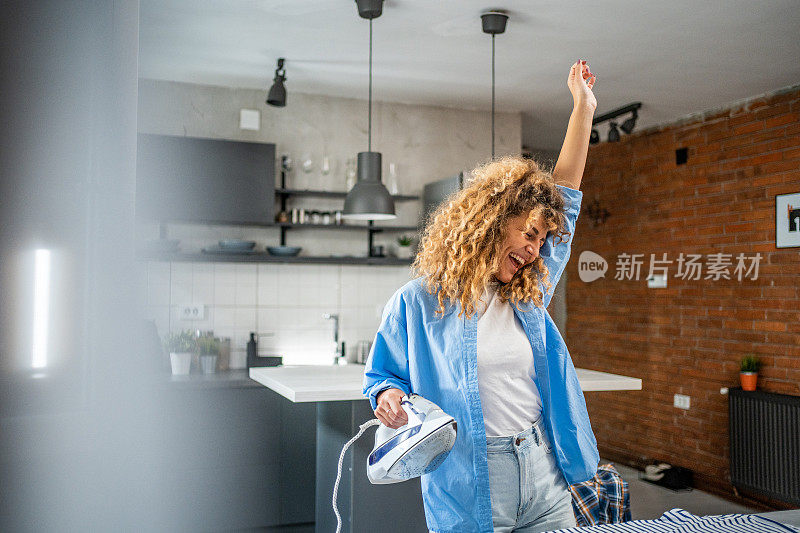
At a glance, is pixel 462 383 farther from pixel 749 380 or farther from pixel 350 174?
pixel 749 380

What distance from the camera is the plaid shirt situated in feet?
7.48

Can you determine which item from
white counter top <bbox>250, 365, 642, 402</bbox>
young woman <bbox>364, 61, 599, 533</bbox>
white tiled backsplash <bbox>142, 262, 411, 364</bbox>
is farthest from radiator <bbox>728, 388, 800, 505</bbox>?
young woman <bbox>364, 61, 599, 533</bbox>

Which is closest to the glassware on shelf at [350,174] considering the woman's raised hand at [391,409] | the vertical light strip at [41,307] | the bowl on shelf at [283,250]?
the bowl on shelf at [283,250]

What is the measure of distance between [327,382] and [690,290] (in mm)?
3073

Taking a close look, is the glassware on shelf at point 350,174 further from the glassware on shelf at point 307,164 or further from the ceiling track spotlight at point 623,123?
the ceiling track spotlight at point 623,123

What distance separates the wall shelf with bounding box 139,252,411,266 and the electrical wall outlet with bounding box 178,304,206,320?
0.95ft

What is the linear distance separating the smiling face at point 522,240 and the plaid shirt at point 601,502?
119cm

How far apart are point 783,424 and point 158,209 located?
372cm

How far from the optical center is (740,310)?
14.1 ft

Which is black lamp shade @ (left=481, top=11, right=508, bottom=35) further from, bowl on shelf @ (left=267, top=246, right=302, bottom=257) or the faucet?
the faucet

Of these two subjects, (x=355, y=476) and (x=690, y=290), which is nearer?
(x=355, y=476)

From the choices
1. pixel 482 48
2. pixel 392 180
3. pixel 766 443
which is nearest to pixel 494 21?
pixel 482 48

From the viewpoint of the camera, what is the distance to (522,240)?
1.38m

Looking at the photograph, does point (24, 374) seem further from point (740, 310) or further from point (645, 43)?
point (740, 310)
